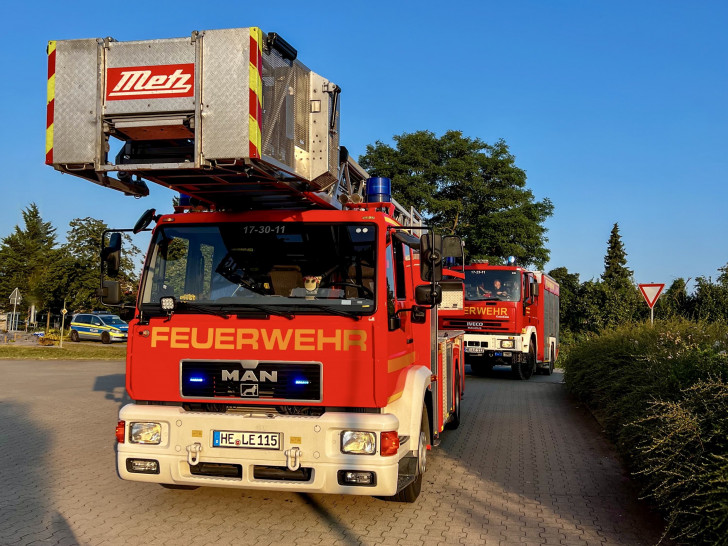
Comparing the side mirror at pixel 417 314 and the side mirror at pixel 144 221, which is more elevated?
the side mirror at pixel 144 221

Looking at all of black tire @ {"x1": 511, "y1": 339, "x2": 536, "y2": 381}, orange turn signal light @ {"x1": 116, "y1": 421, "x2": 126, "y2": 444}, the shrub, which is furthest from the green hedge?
black tire @ {"x1": 511, "y1": 339, "x2": 536, "y2": 381}

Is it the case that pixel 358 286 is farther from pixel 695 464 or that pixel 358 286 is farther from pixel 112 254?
pixel 695 464

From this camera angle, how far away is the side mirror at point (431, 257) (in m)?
5.50

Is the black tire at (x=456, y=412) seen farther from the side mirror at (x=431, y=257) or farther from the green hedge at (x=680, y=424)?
the side mirror at (x=431, y=257)

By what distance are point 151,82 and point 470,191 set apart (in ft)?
111

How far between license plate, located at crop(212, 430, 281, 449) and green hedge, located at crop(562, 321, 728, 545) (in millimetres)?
2728

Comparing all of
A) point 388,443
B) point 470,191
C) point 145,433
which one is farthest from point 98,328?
point 388,443

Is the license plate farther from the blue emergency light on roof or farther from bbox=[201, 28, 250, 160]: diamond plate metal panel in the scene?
the blue emergency light on roof

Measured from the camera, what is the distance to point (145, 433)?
5156 mm

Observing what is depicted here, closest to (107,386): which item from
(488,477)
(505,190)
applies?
(488,477)

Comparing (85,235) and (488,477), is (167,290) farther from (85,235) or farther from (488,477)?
(85,235)

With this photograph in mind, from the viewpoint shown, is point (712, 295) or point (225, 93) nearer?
point (225, 93)

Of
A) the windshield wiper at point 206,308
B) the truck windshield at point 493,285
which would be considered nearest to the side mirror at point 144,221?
the windshield wiper at point 206,308

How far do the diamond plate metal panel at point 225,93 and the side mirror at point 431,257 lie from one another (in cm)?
173
